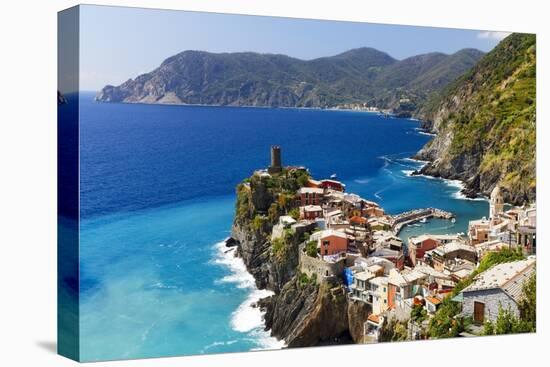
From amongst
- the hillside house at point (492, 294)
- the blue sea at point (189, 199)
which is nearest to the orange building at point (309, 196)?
the blue sea at point (189, 199)

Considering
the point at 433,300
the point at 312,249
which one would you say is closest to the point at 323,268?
the point at 312,249

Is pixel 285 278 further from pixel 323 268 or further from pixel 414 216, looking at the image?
pixel 414 216

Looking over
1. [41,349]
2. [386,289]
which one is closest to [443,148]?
[386,289]

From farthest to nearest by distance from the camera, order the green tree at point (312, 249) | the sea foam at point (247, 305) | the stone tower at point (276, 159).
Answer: the stone tower at point (276, 159) < the green tree at point (312, 249) < the sea foam at point (247, 305)

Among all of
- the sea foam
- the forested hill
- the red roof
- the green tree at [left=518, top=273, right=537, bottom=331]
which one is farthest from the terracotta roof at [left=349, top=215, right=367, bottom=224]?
the green tree at [left=518, top=273, right=537, bottom=331]

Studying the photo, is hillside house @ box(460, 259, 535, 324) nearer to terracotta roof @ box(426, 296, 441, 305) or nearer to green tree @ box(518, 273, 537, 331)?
green tree @ box(518, 273, 537, 331)

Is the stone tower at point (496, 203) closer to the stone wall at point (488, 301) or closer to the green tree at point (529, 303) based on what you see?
the green tree at point (529, 303)
